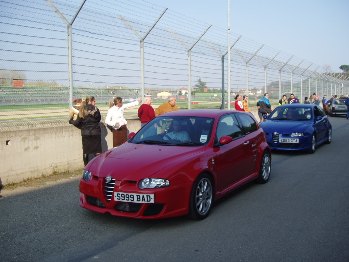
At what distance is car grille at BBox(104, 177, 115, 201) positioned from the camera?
523 centimetres

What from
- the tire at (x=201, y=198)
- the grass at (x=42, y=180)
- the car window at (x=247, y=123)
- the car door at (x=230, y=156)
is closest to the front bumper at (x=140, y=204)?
the tire at (x=201, y=198)

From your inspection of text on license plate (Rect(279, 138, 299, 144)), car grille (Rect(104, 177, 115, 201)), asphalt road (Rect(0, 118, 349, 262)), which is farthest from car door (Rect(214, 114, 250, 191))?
text on license plate (Rect(279, 138, 299, 144))

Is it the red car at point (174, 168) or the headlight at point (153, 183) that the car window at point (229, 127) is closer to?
the red car at point (174, 168)

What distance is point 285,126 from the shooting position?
11648 millimetres

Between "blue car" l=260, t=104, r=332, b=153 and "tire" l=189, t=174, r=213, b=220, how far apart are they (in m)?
6.15

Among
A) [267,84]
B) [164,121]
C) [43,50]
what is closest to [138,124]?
[43,50]

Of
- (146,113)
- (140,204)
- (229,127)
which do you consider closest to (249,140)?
(229,127)

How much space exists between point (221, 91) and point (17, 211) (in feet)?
38.9

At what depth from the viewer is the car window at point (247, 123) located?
7.42 meters

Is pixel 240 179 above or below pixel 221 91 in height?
below

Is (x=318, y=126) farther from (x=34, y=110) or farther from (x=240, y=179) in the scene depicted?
(x=34, y=110)

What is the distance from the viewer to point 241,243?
4645mm

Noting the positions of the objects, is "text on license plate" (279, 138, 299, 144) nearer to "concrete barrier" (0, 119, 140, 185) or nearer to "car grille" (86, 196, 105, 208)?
"concrete barrier" (0, 119, 140, 185)

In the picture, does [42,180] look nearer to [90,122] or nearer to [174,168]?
[90,122]
